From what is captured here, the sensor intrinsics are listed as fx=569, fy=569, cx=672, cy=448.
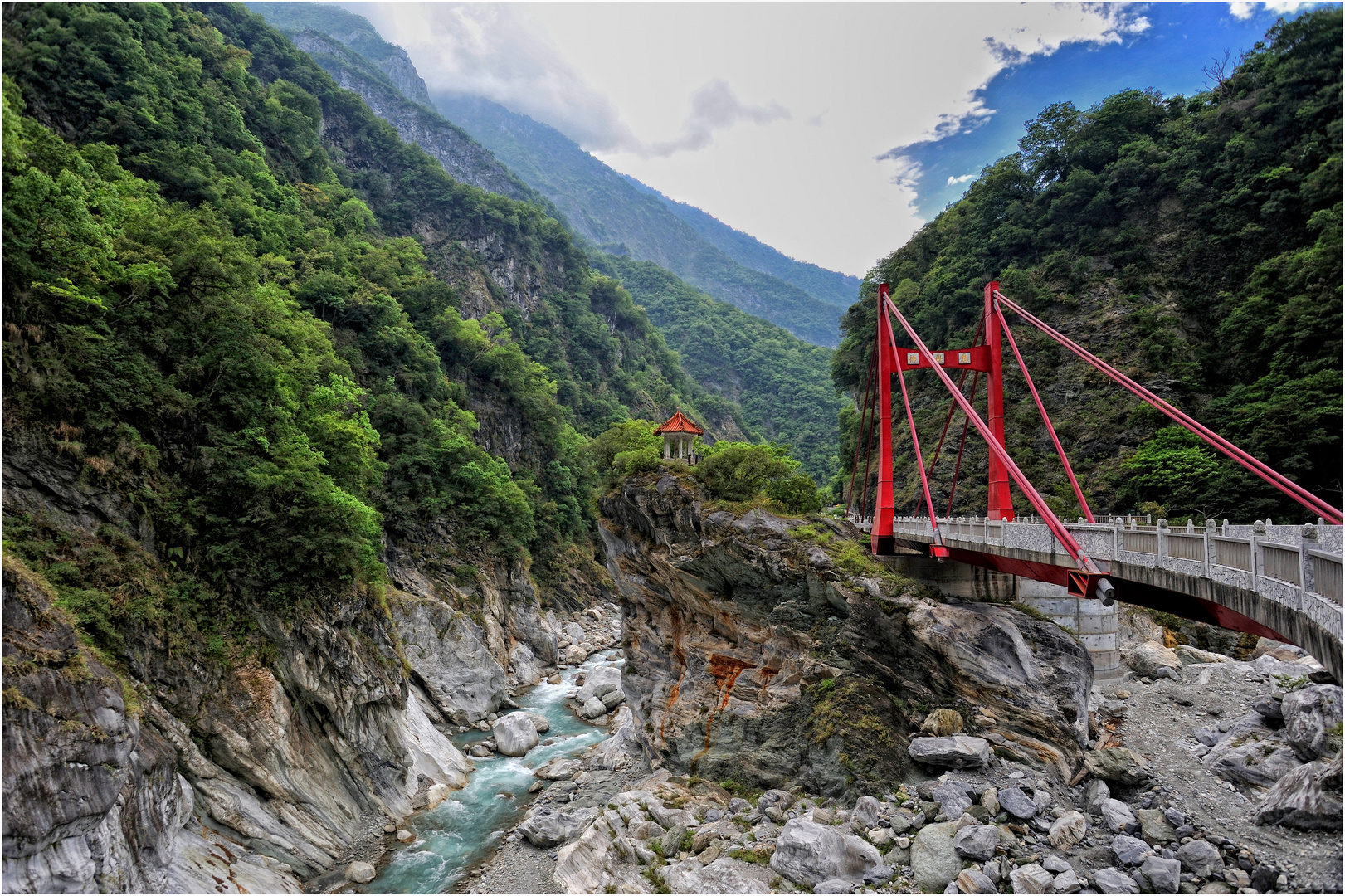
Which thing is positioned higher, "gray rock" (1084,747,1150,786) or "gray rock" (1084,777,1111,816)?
"gray rock" (1084,747,1150,786)

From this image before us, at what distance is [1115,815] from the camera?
38.9ft

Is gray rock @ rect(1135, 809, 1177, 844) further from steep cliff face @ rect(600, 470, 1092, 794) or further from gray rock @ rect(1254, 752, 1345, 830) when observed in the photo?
steep cliff face @ rect(600, 470, 1092, 794)

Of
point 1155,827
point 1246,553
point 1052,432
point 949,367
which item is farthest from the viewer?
point 949,367

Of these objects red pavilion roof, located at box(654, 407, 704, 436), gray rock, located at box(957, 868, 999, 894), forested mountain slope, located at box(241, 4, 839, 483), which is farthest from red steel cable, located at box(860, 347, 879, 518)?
forested mountain slope, located at box(241, 4, 839, 483)

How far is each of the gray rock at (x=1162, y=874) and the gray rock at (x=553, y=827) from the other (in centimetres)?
1309

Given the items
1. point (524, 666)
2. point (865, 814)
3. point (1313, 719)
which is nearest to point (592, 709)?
point (524, 666)

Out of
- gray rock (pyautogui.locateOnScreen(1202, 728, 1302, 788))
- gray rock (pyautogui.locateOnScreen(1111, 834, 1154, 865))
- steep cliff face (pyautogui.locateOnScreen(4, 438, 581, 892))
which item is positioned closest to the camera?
steep cliff face (pyautogui.locateOnScreen(4, 438, 581, 892))

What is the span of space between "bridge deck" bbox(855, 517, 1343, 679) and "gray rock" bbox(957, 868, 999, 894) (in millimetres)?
5729

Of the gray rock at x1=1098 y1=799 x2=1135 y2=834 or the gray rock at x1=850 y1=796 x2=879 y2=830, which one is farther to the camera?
the gray rock at x1=850 y1=796 x2=879 y2=830

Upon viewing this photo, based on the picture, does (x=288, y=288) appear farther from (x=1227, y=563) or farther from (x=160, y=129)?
(x=1227, y=563)

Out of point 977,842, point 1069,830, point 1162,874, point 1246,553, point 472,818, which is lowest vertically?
point 472,818

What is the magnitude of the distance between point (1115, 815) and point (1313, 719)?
4621mm

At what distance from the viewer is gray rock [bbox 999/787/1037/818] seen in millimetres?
12086

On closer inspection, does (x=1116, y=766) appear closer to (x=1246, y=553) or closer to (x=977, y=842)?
(x=977, y=842)
